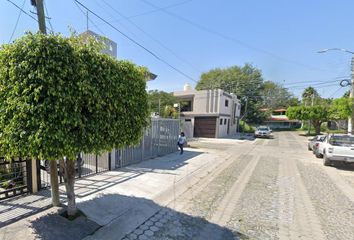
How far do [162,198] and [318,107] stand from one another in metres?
32.1

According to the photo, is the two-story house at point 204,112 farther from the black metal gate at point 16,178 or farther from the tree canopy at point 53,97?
the tree canopy at point 53,97

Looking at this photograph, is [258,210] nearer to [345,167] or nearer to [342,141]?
[342,141]

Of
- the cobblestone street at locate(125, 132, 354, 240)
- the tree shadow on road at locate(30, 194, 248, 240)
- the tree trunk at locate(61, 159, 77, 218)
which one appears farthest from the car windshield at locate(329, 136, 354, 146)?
the tree trunk at locate(61, 159, 77, 218)

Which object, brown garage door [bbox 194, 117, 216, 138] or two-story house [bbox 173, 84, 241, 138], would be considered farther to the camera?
brown garage door [bbox 194, 117, 216, 138]

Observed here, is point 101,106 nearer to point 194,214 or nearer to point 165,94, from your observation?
point 194,214

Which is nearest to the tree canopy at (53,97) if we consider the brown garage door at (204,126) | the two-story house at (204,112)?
the two-story house at (204,112)

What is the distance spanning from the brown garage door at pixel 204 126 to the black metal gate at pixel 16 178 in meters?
20.9

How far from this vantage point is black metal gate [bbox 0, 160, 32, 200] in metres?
4.93

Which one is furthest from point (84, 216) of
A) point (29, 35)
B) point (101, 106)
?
point (29, 35)

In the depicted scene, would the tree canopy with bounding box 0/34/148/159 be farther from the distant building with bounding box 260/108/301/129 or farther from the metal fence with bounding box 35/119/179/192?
the distant building with bounding box 260/108/301/129

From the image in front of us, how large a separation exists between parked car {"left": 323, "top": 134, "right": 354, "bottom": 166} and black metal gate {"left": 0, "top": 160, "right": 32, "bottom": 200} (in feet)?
38.8

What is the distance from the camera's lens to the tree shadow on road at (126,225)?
362cm

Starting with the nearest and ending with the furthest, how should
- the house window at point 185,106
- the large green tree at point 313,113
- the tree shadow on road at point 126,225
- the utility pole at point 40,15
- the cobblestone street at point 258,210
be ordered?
1. the tree shadow on road at point 126,225
2. the cobblestone street at point 258,210
3. the utility pole at point 40,15
4. the house window at point 185,106
5. the large green tree at point 313,113

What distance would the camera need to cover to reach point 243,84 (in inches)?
1594
